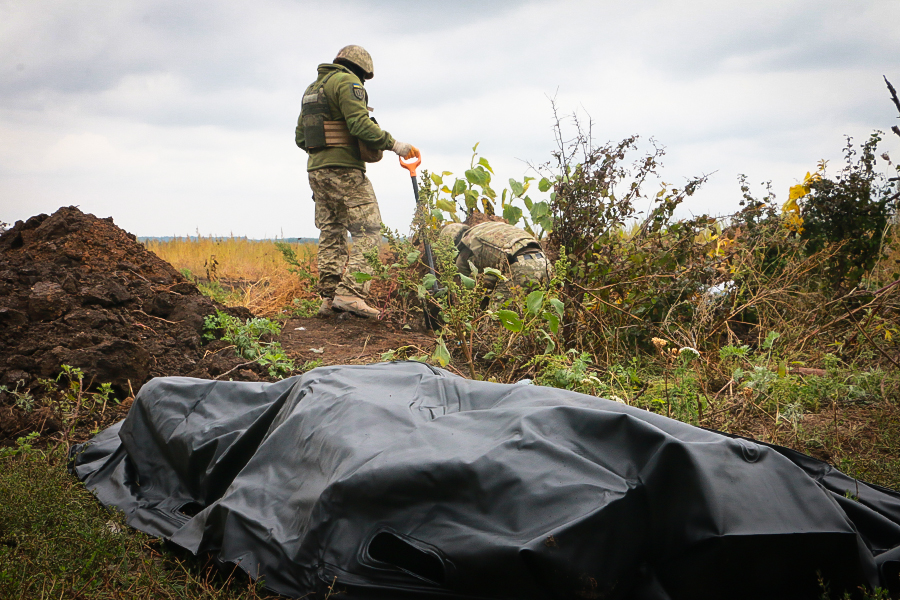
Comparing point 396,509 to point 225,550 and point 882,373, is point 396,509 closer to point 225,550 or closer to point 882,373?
Answer: point 225,550

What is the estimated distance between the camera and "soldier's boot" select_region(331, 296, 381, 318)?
576cm

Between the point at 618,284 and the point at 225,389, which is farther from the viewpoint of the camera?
the point at 618,284

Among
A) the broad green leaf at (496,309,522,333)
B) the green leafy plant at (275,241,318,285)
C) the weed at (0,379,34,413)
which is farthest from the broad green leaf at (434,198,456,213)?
the weed at (0,379,34,413)

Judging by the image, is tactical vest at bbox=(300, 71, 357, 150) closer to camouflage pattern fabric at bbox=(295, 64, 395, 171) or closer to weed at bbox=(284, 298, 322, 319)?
camouflage pattern fabric at bbox=(295, 64, 395, 171)

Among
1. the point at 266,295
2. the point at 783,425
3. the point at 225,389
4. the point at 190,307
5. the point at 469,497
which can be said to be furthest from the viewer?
the point at 266,295

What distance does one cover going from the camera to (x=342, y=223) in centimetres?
602

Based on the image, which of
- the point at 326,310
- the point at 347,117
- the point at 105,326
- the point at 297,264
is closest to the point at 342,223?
the point at 326,310

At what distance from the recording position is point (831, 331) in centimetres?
379

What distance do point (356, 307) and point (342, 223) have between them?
858 mm

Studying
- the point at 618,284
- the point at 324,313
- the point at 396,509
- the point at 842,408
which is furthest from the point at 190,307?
the point at 842,408

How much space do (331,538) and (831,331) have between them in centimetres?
354

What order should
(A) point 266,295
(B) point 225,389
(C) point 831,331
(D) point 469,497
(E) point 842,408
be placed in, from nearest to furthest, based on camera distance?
(D) point 469,497 → (B) point 225,389 → (E) point 842,408 → (C) point 831,331 → (A) point 266,295

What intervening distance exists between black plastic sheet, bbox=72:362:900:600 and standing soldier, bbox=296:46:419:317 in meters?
3.93

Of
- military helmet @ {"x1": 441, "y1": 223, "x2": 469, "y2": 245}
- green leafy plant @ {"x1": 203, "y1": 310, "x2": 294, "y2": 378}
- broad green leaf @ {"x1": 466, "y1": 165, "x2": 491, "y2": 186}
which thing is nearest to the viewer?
green leafy plant @ {"x1": 203, "y1": 310, "x2": 294, "y2": 378}
